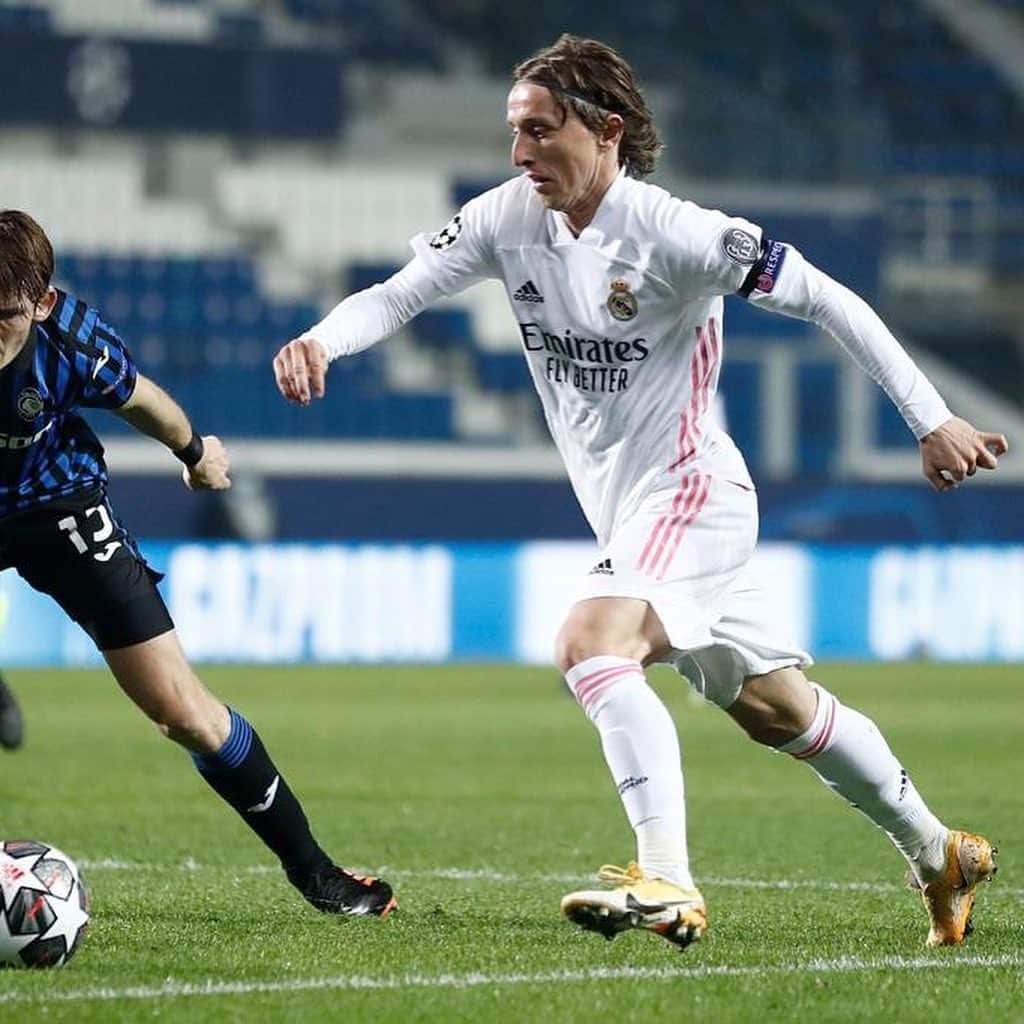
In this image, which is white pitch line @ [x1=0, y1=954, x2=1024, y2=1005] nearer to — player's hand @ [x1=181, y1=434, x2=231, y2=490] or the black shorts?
the black shorts

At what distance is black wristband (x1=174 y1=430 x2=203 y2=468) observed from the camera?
5.60 m

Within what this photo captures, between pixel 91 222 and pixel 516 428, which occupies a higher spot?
pixel 91 222

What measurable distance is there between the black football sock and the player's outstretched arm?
0.59 metres

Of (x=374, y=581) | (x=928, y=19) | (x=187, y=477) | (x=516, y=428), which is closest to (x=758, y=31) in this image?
(x=928, y=19)

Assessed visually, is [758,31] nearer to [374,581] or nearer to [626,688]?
[374,581]

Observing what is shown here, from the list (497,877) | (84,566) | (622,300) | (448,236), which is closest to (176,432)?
(84,566)

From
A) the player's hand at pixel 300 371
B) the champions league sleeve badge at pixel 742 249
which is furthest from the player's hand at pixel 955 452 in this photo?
the player's hand at pixel 300 371

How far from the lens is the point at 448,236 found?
5.35 m

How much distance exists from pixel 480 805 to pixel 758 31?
21534 millimetres

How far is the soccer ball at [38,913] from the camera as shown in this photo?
4656mm

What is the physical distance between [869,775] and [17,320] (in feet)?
7.18

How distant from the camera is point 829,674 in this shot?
718 inches

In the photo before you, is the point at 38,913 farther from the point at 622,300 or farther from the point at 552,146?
the point at 552,146

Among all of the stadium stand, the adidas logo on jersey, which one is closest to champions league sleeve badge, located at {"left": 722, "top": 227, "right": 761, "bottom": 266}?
the adidas logo on jersey
